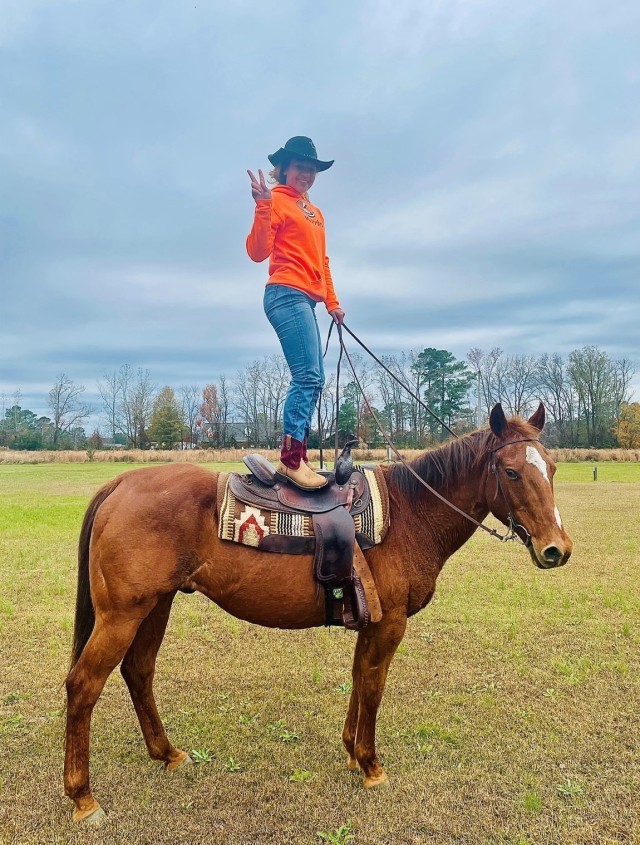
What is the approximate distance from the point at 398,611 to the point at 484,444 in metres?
1.22

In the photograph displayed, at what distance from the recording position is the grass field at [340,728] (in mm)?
3068

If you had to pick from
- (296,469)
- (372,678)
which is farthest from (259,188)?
(372,678)

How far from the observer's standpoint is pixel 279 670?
5.23 m

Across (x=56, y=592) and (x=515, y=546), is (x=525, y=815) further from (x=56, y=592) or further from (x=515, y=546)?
(x=515, y=546)

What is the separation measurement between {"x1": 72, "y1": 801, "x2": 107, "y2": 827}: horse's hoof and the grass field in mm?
49

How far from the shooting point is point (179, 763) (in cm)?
361

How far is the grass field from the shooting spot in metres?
3.07

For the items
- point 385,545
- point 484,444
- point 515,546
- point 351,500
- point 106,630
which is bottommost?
point 515,546

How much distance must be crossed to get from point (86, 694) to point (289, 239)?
3102 mm

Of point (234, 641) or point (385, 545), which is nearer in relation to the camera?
point (385, 545)

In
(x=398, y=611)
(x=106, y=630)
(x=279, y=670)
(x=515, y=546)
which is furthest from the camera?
(x=515, y=546)

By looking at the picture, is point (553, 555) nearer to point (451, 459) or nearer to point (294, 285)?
point (451, 459)

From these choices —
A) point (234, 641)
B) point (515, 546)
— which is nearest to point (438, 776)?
point (234, 641)

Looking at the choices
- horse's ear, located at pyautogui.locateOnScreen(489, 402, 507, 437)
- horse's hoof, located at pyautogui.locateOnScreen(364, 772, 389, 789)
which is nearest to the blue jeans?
horse's ear, located at pyautogui.locateOnScreen(489, 402, 507, 437)
